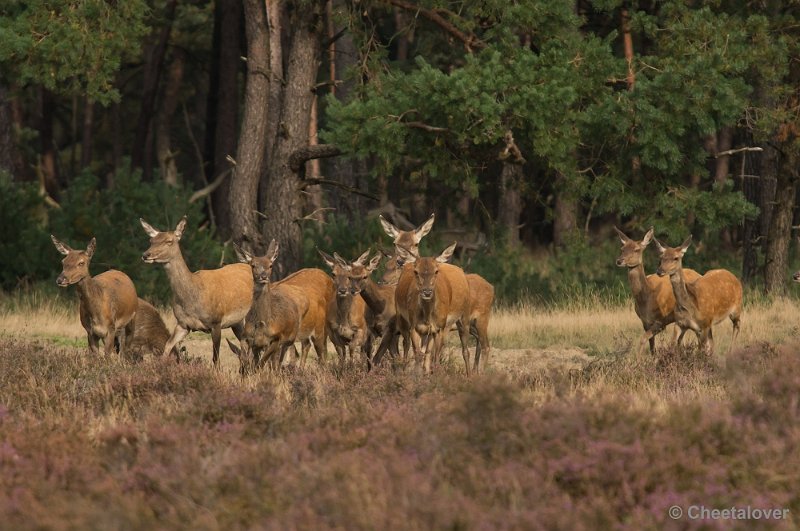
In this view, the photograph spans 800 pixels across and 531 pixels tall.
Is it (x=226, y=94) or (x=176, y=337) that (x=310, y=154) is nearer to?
(x=176, y=337)

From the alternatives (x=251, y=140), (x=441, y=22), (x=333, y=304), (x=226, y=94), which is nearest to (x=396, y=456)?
(x=333, y=304)

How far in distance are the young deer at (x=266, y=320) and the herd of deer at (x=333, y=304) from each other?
0.4 inches

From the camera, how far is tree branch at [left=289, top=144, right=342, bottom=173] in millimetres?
20703

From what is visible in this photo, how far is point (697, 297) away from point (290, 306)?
17.9ft

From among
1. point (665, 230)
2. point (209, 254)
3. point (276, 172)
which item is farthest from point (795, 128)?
point (209, 254)

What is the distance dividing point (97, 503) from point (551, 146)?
12614 mm

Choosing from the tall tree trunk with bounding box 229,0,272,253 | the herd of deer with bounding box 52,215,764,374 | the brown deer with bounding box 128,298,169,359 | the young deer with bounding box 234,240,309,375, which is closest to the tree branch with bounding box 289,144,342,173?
the tall tree trunk with bounding box 229,0,272,253

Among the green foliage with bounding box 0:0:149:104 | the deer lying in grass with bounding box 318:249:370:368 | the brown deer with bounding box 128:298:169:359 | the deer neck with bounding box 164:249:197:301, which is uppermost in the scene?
the green foliage with bounding box 0:0:149:104

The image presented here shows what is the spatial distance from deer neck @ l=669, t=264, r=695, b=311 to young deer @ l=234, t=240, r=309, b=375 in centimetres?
492

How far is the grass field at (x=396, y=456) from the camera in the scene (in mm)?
7676

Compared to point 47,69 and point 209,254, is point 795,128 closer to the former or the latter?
point 209,254

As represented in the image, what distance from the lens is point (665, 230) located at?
20.7 meters

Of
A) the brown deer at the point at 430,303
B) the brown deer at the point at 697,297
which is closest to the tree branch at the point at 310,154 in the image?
the brown deer at the point at 430,303

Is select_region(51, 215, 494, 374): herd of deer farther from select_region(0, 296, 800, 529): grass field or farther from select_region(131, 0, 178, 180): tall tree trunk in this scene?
select_region(131, 0, 178, 180): tall tree trunk
